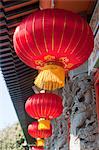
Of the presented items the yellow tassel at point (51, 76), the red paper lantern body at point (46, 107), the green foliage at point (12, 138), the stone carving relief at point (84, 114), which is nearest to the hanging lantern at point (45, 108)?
the red paper lantern body at point (46, 107)

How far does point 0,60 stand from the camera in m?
5.23

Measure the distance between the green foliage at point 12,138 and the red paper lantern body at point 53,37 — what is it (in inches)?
711

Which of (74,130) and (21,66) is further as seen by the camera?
(21,66)

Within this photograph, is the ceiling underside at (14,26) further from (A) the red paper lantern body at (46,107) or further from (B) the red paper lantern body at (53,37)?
(B) the red paper lantern body at (53,37)

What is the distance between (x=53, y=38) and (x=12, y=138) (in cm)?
2109

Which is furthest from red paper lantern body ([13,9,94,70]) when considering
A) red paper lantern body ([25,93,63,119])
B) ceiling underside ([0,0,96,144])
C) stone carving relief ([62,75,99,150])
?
red paper lantern body ([25,93,63,119])

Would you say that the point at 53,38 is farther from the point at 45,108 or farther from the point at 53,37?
the point at 45,108

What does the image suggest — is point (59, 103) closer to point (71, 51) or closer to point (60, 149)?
point (60, 149)

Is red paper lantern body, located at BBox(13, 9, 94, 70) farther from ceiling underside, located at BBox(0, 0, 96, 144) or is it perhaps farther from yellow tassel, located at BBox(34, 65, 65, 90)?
ceiling underside, located at BBox(0, 0, 96, 144)

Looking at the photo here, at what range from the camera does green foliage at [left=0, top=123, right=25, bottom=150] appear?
20.5 metres

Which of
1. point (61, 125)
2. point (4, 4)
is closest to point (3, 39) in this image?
point (4, 4)

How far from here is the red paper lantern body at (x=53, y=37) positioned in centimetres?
252

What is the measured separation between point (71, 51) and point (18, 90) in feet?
16.8

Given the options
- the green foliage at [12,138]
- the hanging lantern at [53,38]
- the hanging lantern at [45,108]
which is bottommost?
the green foliage at [12,138]
